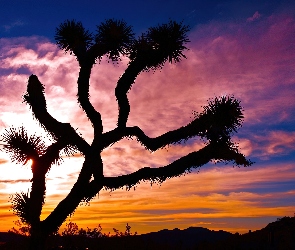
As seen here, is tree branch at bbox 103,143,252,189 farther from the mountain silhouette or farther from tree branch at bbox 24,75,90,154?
the mountain silhouette

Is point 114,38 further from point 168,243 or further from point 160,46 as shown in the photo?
point 168,243

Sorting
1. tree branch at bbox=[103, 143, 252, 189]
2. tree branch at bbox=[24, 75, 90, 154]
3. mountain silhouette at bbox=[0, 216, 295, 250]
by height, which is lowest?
mountain silhouette at bbox=[0, 216, 295, 250]

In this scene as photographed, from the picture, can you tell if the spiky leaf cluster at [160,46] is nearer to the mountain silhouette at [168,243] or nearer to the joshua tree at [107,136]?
the joshua tree at [107,136]

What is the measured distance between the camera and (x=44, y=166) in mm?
12562

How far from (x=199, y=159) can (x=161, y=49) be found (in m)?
3.11

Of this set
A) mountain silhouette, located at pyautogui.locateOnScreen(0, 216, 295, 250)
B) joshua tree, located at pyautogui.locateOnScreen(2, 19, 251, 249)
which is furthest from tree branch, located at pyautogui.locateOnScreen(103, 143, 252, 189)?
mountain silhouette, located at pyautogui.locateOnScreen(0, 216, 295, 250)

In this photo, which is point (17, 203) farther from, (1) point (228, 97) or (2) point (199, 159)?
(1) point (228, 97)

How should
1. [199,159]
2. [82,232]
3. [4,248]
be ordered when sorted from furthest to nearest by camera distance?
1. [82,232]
2. [4,248]
3. [199,159]

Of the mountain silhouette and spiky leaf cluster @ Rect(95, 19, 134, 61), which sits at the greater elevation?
spiky leaf cluster @ Rect(95, 19, 134, 61)

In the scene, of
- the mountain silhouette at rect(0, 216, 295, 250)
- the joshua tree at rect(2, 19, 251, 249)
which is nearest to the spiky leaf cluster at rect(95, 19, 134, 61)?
the joshua tree at rect(2, 19, 251, 249)

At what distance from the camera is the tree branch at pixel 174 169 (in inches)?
465

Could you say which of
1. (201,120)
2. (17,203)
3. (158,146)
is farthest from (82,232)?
(201,120)

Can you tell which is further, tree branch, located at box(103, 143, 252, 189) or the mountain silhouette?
the mountain silhouette

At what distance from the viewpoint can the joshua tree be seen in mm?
12000
